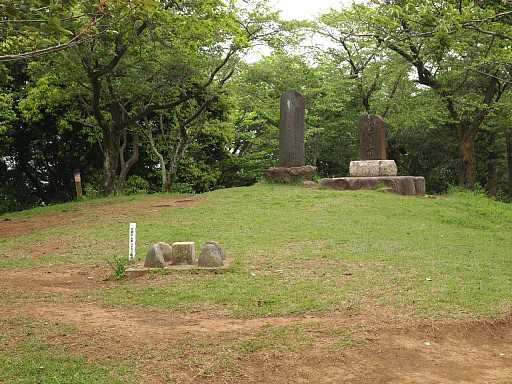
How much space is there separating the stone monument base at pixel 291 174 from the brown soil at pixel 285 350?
38.7ft

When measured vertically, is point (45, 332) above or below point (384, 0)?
below

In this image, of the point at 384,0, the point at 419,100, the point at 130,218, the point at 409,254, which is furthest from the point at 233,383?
the point at 419,100

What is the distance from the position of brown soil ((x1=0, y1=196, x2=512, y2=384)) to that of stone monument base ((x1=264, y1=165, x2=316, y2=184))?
11.8 meters

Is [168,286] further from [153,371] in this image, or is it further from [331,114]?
[331,114]

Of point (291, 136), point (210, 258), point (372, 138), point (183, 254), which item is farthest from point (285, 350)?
point (291, 136)

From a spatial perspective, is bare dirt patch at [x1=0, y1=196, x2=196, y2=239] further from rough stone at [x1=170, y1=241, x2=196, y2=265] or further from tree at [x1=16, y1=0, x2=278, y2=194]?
rough stone at [x1=170, y1=241, x2=196, y2=265]

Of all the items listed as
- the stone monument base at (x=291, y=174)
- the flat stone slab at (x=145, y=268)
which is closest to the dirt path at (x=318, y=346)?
the flat stone slab at (x=145, y=268)

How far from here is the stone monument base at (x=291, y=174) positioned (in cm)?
1752

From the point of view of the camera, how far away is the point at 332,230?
10.7 meters

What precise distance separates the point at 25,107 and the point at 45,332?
18.0m

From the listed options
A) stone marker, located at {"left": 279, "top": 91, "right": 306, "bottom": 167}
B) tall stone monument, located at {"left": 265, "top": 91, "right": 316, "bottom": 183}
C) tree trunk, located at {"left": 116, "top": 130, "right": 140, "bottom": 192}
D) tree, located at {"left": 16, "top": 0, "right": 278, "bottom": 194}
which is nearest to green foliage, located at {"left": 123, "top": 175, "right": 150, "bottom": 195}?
tree trunk, located at {"left": 116, "top": 130, "right": 140, "bottom": 192}

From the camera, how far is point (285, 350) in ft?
15.3

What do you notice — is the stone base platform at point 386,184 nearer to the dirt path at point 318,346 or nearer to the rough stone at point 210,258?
the rough stone at point 210,258

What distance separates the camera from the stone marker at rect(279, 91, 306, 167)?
1786 centimetres
